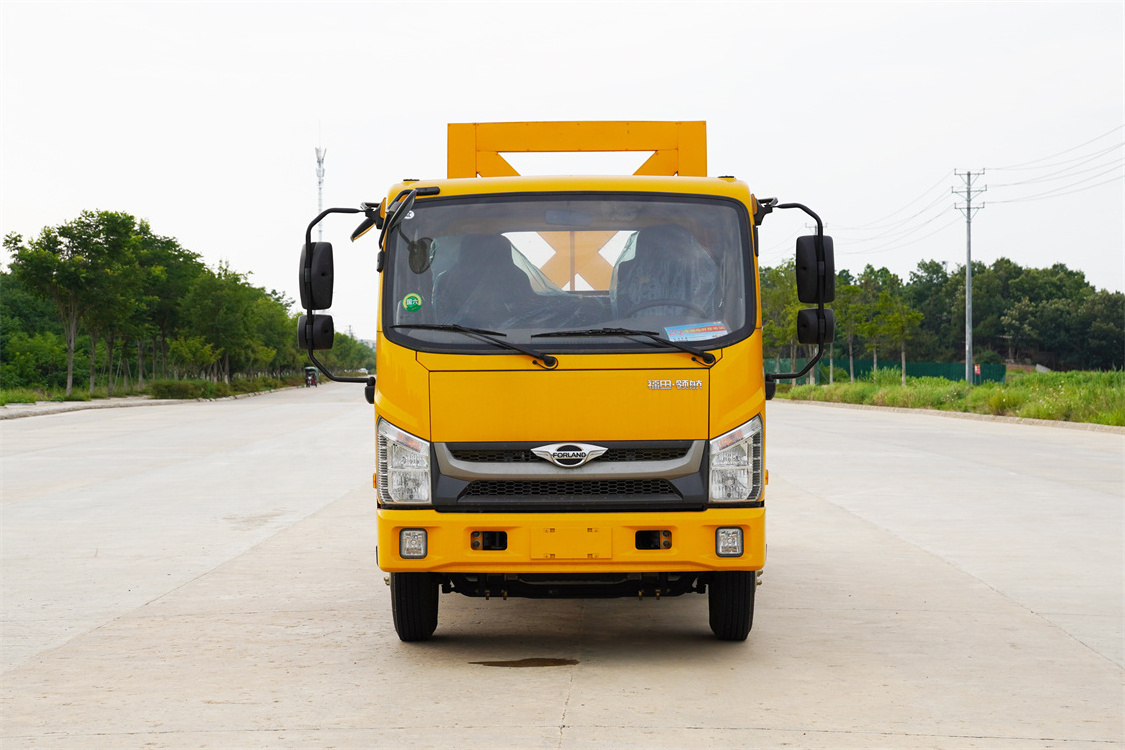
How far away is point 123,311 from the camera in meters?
55.0

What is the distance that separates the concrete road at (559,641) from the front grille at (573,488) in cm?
90

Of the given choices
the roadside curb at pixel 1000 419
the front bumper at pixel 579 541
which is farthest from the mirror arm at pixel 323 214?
the roadside curb at pixel 1000 419

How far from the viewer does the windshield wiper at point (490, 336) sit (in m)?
6.52

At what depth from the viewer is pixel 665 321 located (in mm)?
6715

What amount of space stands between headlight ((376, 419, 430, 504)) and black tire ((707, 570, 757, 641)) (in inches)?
66.0

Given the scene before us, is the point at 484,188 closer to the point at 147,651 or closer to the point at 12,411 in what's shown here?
the point at 147,651

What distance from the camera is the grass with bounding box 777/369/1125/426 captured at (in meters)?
32.1

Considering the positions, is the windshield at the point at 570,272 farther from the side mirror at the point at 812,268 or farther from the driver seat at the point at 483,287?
the side mirror at the point at 812,268

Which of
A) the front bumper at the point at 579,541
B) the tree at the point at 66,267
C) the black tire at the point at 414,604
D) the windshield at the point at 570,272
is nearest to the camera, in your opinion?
the front bumper at the point at 579,541

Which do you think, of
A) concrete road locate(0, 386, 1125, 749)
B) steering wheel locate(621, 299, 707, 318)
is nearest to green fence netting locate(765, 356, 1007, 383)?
concrete road locate(0, 386, 1125, 749)

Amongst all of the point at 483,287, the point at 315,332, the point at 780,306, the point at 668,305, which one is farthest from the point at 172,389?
the point at 668,305

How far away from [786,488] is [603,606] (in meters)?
7.95

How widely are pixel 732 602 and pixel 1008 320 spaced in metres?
106

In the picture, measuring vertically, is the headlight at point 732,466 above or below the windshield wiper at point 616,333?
below
